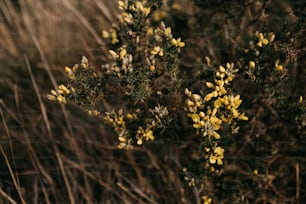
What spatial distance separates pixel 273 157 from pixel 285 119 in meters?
0.25

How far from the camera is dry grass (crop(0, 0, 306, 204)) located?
86.7 inches

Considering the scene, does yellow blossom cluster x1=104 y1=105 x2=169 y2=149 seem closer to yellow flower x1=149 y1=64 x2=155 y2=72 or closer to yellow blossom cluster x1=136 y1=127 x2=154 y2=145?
yellow blossom cluster x1=136 y1=127 x2=154 y2=145

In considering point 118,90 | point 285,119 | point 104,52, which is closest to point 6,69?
point 104,52

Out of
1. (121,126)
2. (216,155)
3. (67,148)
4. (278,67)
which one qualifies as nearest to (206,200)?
(216,155)

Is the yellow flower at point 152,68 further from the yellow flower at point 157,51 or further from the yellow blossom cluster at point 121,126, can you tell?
the yellow blossom cluster at point 121,126

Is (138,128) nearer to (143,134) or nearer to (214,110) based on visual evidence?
(143,134)

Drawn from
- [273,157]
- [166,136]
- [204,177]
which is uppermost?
[273,157]

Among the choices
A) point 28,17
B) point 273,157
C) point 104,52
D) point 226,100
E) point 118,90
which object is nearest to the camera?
point 226,100

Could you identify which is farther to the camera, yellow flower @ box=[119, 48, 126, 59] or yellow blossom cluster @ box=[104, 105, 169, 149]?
yellow blossom cluster @ box=[104, 105, 169, 149]

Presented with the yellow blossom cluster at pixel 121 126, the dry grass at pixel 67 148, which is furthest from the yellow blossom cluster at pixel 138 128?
the dry grass at pixel 67 148

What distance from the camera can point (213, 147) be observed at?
5.25 ft

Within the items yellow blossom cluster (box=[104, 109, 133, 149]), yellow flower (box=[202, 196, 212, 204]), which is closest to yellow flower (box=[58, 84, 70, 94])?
yellow blossom cluster (box=[104, 109, 133, 149])

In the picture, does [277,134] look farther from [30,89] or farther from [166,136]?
[30,89]

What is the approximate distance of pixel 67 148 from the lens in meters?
2.51
